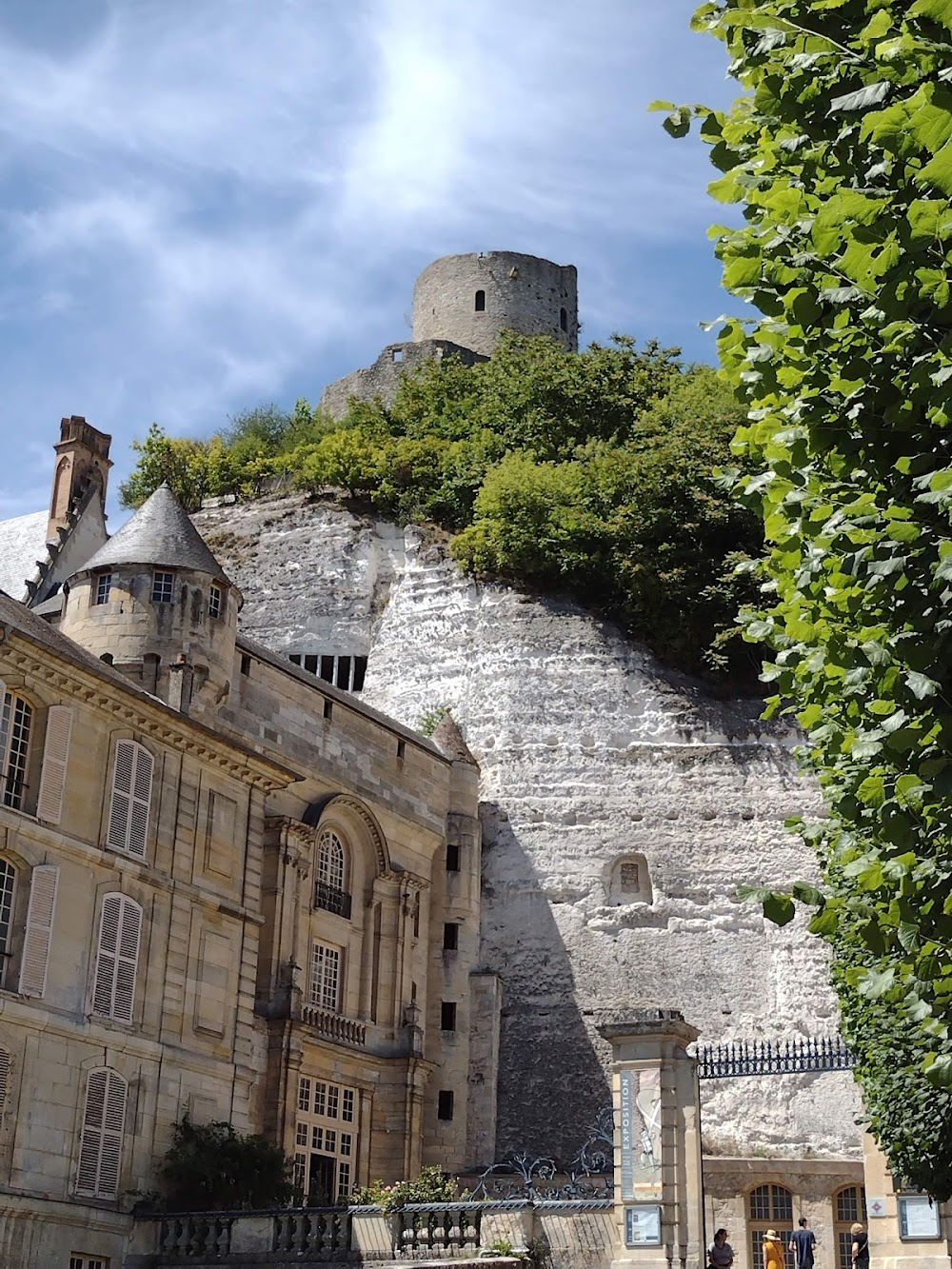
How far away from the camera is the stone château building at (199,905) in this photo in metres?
19.2

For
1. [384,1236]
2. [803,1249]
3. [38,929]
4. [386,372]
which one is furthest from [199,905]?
[386,372]

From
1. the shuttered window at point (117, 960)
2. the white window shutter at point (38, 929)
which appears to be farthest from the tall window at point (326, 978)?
the white window shutter at point (38, 929)

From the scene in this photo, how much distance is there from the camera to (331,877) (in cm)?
2647

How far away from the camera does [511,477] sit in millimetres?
32844

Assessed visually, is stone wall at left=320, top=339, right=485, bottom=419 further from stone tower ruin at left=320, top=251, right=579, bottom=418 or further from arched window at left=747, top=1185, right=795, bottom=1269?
arched window at left=747, top=1185, right=795, bottom=1269

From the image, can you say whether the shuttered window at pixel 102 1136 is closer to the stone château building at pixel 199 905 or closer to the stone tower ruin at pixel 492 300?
the stone château building at pixel 199 905

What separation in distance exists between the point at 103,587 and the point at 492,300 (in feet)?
90.9

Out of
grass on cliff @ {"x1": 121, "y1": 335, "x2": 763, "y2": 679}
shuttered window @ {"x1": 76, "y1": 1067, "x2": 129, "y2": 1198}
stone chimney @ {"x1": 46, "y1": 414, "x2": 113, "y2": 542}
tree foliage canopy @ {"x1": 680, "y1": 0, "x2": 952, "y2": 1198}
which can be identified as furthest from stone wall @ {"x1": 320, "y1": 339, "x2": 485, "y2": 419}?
tree foliage canopy @ {"x1": 680, "y1": 0, "x2": 952, "y2": 1198}

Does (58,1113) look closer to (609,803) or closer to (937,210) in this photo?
(609,803)

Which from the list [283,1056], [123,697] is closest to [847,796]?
[123,697]

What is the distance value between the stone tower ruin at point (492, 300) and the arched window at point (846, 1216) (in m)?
30.1

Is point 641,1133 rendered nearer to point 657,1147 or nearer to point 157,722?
point 657,1147

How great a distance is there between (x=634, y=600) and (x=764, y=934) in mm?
6858

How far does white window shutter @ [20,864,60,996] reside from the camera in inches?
742
